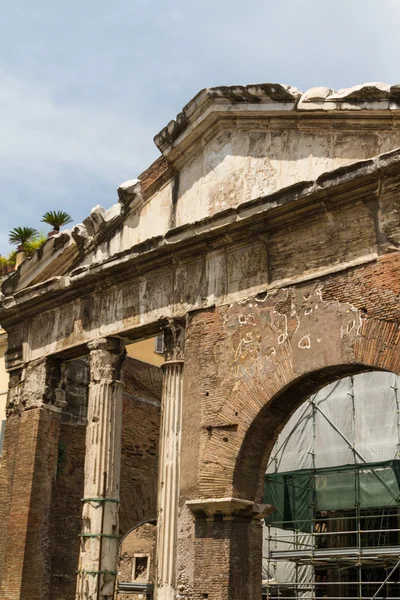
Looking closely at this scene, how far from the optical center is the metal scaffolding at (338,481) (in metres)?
14.7

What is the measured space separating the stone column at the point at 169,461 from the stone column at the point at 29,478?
7.56ft

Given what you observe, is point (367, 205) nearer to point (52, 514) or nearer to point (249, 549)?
point (249, 549)

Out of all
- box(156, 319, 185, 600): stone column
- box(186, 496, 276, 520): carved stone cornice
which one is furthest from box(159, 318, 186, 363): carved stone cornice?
box(186, 496, 276, 520): carved stone cornice

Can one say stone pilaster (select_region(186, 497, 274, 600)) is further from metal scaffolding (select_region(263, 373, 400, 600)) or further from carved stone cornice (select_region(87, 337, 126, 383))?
metal scaffolding (select_region(263, 373, 400, 600))

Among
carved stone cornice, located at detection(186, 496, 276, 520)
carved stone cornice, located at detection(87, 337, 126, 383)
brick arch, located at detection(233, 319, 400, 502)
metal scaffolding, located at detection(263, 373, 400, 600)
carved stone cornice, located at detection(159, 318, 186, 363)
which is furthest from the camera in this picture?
metal scaffolding, located at detection(263, 373, 400, 600)

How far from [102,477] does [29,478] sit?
55.8 inches

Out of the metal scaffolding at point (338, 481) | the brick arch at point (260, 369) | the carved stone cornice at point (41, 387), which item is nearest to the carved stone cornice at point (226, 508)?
the brick arch at point (260, 369)

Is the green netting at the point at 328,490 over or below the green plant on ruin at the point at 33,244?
below

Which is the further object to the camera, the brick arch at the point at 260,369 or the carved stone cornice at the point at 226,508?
the carved stone cornice at the point at 226,508

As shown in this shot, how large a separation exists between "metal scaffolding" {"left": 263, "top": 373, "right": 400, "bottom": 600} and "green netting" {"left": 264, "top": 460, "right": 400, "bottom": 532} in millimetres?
16

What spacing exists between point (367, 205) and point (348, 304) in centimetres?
93

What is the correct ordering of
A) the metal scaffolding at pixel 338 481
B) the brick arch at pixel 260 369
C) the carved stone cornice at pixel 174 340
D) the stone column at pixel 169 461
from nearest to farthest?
1. the brick arch at pixel 260 369
2. the stone column at pixel 169 461
3. the carved stone cornice at pixel 174 340
4. the metal scaffolding at pixel 338 481

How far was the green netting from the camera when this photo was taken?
47.6ft

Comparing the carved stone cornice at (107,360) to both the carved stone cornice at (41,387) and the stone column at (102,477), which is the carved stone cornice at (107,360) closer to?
the stone column at (102,477)
